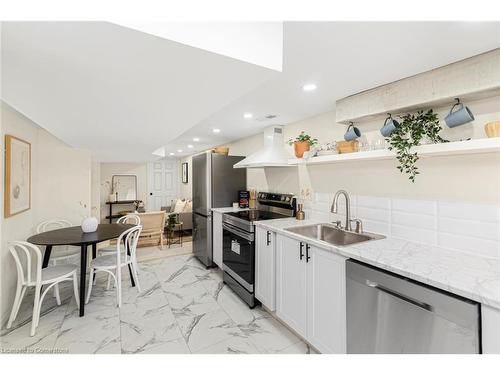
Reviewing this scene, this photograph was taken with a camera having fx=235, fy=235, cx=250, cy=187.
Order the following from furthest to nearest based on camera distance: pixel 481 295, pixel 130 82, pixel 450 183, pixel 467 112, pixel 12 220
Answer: pixel 12 220 < pixel 450 183 < pixel 467 112 < pixel 130 82 < pixel 481 295

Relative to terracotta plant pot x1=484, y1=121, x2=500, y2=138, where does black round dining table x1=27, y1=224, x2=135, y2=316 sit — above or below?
below

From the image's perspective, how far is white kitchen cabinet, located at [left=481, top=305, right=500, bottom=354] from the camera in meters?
0.97

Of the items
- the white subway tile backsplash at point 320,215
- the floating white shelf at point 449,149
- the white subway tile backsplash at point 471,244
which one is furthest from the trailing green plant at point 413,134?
the white subway tile backsplash at point 320,215

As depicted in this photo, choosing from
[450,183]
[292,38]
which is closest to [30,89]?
[292,38]

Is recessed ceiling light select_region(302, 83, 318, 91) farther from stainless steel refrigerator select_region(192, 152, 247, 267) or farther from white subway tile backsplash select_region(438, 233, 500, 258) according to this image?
stainless steel refrigerator select_region(192, 152, 247, 267)

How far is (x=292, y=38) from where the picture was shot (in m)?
1.26

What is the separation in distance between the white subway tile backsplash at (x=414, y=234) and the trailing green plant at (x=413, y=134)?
0.42 meters

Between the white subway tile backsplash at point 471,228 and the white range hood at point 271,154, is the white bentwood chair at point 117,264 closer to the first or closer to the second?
the white range hood at point 271,154

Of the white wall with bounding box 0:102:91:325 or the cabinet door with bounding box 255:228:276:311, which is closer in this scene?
the cabinet door with bounding box 255:228:276:311

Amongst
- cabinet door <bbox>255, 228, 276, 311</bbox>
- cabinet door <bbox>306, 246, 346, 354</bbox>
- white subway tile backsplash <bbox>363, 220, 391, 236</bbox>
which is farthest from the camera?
cabinet door <bbox>255, 228, 276, 311</bbox>

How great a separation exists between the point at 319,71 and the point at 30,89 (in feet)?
5.72

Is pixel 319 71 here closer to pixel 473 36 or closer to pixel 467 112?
pixel 473 36

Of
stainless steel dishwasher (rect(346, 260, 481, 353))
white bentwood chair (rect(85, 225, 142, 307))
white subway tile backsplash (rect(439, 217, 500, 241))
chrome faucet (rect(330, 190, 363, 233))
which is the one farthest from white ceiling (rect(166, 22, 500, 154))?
white bentwood chair (rect(85, 225, 142, 307))

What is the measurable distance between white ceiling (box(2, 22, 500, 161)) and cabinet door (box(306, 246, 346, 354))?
1.31 meters
